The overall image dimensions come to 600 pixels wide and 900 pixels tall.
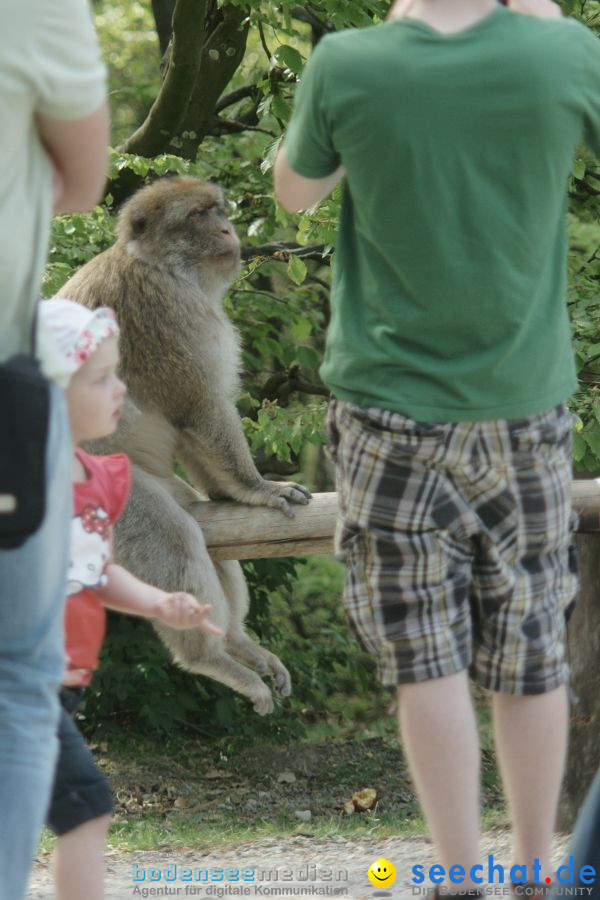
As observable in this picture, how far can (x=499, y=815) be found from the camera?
5.27 metres

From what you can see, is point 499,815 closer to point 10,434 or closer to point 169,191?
point 169,191

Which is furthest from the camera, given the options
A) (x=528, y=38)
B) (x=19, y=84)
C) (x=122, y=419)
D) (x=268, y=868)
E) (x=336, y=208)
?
(x=336, y=208)

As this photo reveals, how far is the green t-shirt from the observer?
7.57ft

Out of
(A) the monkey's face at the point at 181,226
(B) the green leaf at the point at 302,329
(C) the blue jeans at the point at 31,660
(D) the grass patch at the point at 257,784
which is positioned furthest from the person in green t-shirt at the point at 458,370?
(B) the green leaf at the point at 302,329

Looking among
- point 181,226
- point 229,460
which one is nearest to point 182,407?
point 229,460

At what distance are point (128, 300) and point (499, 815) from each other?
2.71m

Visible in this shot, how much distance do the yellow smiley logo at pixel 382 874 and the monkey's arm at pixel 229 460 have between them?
1349 millimetres

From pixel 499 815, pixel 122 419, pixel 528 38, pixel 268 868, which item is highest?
pixel 528 38

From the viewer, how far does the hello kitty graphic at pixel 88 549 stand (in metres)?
2.48

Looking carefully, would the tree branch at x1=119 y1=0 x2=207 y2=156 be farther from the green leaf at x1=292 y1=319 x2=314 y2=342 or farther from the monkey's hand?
the monkey's hand

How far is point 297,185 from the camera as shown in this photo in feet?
8.52

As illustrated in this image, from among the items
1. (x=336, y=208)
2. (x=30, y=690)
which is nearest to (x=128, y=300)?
(x=336, y=208)

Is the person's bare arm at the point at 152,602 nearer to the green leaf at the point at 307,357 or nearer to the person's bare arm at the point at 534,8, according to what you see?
the person's bare arm at the point at 534,8

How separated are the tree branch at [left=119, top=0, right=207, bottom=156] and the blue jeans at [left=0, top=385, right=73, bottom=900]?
524 centimetres
